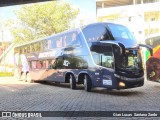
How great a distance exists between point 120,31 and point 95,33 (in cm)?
34

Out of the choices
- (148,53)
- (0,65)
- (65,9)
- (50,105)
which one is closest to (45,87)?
(50,105)

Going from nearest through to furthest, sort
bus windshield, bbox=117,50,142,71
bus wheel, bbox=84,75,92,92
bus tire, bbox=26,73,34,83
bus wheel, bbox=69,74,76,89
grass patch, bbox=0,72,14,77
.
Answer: bus windshield, bbox=117,50,142,71 → bus wheel, bbox=84,75,92,92 → bus wheel, bbox=69,74,76,89 → grass patch, bbox=0,72,14,77 → bus tire, bbox=26,73,34,83

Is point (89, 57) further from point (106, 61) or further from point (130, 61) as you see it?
point (130, 61)

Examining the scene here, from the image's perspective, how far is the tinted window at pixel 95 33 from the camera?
15.7ft

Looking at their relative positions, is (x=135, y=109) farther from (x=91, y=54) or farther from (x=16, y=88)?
(x=16, y=88)

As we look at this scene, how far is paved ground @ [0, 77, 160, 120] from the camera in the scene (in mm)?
4723

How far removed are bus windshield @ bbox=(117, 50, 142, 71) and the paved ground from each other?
11.4 inches

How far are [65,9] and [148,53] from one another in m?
1.31

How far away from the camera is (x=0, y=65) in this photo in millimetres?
5117

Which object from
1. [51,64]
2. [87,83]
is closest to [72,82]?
[87,83]

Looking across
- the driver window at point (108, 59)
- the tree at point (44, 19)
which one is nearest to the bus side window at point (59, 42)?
the tree at point (44, 19)

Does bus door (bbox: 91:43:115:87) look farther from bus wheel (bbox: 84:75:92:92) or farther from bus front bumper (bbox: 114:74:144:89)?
bus wheel (bbox: 84:75:92:92)

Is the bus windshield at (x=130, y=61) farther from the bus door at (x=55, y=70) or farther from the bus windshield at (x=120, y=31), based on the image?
the bus door at (x=55, y=70)

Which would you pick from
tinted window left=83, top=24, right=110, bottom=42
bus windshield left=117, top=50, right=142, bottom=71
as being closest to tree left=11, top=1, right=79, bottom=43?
tinted window left=83, top=24, right=110, bottom=42
